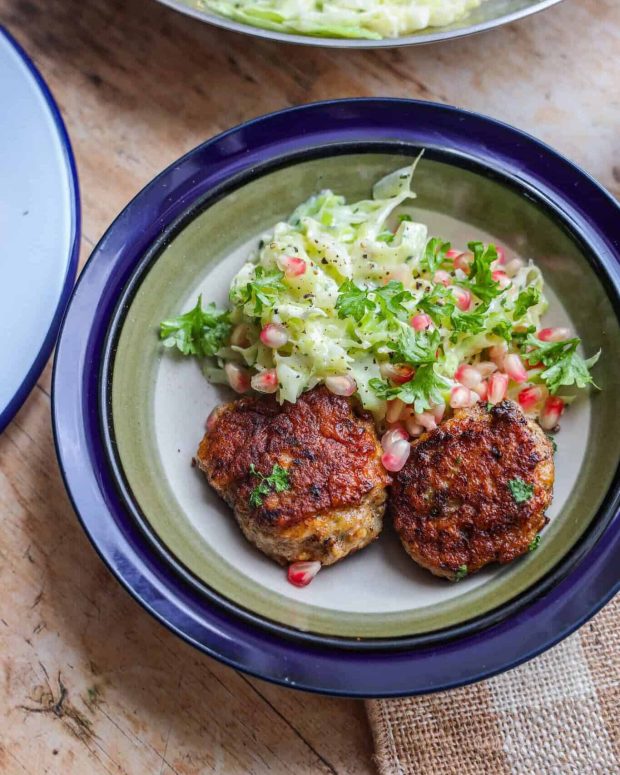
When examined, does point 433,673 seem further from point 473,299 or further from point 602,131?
point 602,131

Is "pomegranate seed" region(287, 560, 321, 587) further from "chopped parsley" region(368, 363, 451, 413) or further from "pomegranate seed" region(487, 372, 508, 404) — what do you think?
"pomegranate seed" region(487, 372, 508, 404)

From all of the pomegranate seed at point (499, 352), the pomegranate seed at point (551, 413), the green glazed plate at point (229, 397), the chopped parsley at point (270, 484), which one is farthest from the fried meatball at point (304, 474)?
the pomegranate seed at point (551, 413)

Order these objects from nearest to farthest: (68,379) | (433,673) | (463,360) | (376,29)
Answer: (433,673) < (68,379) < (463,360) < (376,29)

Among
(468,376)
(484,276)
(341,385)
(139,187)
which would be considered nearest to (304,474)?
(341,385)

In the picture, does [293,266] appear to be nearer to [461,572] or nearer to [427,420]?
[427,420]

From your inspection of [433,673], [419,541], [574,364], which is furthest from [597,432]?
[433,673]

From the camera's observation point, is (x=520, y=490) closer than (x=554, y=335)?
Yes

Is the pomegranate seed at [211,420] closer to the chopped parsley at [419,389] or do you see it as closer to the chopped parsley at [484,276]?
the chopped parsley at [419,389]
